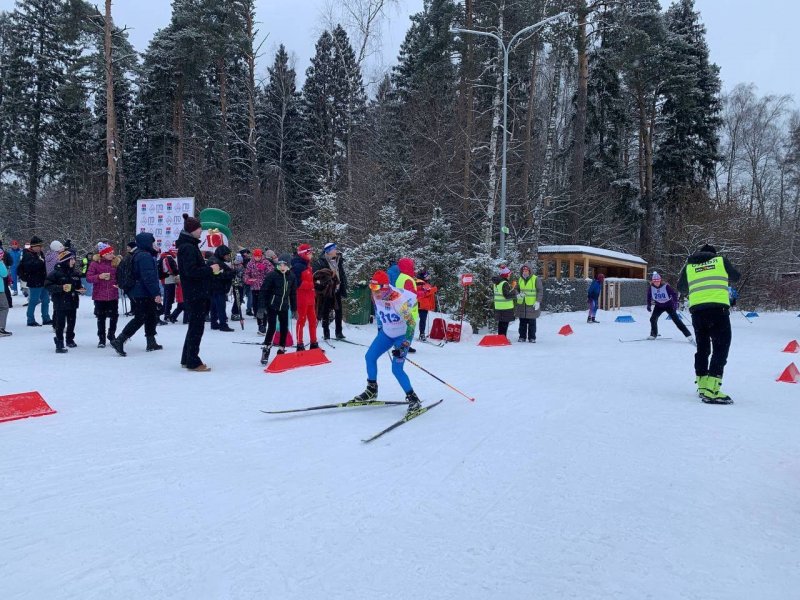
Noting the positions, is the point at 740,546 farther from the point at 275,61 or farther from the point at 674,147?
the point at 275,61

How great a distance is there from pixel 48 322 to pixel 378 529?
12.2m

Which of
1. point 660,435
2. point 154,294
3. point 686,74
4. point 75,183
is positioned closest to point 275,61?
point 75,183

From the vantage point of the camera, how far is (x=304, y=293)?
9.68 metres

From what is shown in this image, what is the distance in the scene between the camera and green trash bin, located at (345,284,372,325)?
14.6 m

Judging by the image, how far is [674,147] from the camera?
1353 inches

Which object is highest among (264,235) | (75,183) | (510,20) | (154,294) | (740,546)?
(510,20)

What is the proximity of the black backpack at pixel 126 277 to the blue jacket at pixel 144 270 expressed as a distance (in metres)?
0.07

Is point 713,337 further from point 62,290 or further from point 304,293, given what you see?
point 62,290

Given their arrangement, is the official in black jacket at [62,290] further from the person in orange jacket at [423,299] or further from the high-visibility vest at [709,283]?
the high-visibility vest at [709,283]

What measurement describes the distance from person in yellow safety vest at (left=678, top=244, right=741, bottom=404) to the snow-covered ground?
0.37 metres

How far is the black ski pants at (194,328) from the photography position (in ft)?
25.8

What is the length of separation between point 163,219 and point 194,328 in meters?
7.85

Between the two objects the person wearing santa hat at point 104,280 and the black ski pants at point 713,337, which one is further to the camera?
the person wearing santa hat at point 104,280

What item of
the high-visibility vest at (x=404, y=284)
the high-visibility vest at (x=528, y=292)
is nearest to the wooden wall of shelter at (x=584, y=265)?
the high-visibility vest at (x=528, y=292)
